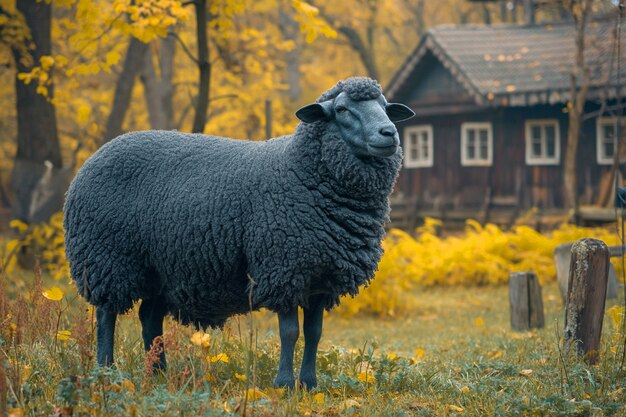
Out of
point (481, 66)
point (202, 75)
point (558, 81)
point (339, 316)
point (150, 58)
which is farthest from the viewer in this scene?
point (481, 66)

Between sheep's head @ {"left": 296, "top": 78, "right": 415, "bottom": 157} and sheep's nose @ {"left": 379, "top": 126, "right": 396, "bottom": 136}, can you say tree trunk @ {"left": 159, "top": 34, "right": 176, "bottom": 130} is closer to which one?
sheep's head @ {"left": 296, "top": 78, "right": 415, "bottom": 157}

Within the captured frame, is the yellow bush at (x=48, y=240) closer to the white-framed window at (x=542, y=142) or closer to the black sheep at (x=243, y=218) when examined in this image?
the black sheep at (x=243, y=218)

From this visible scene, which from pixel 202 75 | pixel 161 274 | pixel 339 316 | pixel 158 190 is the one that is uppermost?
pixel 202 75

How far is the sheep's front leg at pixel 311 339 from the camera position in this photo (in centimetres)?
506

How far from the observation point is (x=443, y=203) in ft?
75.5

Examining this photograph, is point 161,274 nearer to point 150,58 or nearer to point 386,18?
point 150,58

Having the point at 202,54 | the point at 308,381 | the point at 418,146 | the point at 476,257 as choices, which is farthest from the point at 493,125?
the point at 308,381

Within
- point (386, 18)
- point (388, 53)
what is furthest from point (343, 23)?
point (388, 53)

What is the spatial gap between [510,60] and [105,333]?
18830 millimetres

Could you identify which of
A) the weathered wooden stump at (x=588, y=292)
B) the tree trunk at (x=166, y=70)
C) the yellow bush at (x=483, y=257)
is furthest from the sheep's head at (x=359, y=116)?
the tree trunk at (x=166, y=70)

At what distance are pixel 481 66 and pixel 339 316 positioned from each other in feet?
42.2

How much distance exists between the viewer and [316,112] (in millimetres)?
4895

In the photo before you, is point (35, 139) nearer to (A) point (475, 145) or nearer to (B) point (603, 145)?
(A) point (475, 145)

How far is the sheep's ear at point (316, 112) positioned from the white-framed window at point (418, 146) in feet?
62.1
